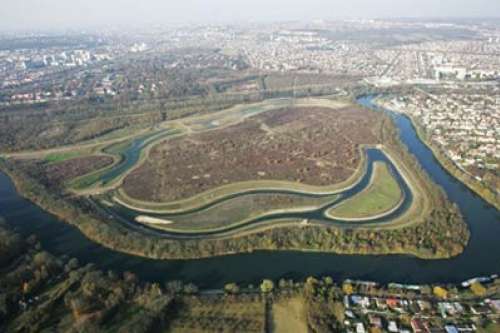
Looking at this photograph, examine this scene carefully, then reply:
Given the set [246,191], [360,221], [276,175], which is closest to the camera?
[360,221]

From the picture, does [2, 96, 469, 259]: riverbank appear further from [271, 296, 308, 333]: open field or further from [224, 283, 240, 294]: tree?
[271, 296, 308, 333]: open field

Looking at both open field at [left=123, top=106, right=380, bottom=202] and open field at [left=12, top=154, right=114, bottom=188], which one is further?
open field at [left=12, top=154, right=114, bottom=188]

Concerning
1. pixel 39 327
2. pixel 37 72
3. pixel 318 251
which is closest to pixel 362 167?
pixel 318 251

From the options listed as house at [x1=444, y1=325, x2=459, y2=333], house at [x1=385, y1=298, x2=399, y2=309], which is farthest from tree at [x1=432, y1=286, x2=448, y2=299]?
house at [x1=385, y1=298, x2=399, y2=309]

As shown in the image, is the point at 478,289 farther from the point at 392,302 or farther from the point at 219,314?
the point at 219,314

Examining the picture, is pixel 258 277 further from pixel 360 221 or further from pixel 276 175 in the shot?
pixel 276 175

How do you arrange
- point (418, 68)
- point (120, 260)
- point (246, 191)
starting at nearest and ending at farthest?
1. point (120, 260)
2. point (246, 191)
3. point (418, 68)
